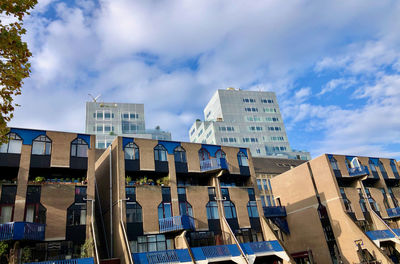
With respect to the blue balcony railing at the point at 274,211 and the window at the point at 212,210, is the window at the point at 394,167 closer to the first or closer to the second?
the blue balcony railing at the point at 274,211

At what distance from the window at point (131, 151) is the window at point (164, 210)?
5.83 meters

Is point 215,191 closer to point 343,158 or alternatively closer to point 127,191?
point 127,191

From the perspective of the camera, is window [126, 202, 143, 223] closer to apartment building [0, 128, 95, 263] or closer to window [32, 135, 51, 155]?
apartment building [0, 128, 95, 263]

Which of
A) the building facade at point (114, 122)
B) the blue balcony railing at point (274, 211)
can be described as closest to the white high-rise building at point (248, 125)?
the building facade at point (114, 122)

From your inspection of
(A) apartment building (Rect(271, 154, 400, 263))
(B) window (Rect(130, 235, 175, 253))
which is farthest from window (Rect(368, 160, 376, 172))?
(B) window (Rect(130, 235, 175, 253))

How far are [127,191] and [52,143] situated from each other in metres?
8.64

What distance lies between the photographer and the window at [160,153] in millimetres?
36969

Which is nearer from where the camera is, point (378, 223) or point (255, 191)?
point (255, 191)

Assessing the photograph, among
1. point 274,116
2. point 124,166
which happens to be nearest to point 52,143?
point 124,166

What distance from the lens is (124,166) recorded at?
34.5 metres

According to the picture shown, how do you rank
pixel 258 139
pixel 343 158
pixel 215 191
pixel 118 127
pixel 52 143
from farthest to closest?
pixel 258 139 → pixel 118 127 → pixel 343 158 → pixel 215 191 → pixel 52 143

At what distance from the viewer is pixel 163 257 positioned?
2998 centimetres

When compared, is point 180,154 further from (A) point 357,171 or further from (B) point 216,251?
(A) point 357,171

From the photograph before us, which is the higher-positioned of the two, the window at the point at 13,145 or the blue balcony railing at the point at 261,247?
the window at the point at 13,145
